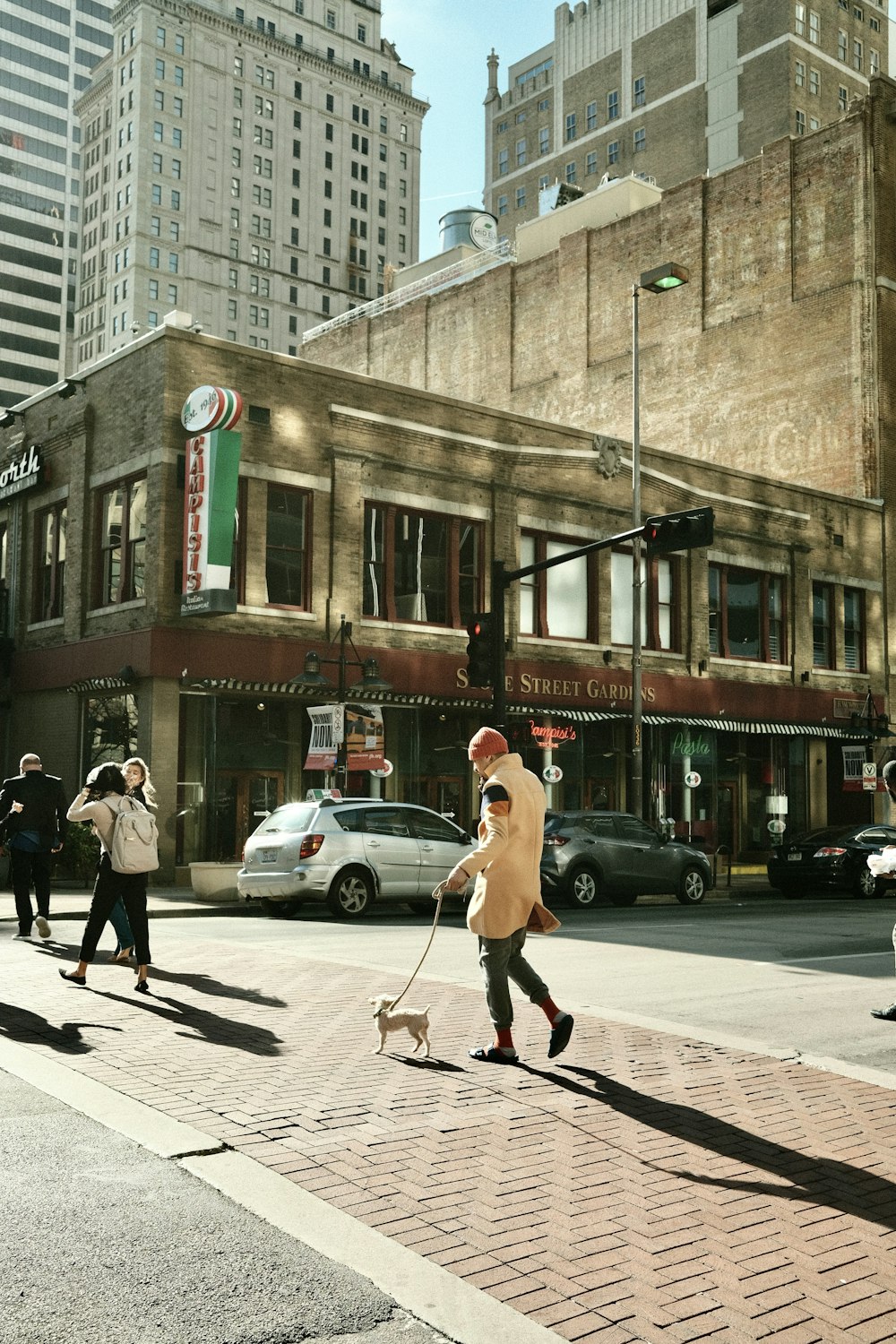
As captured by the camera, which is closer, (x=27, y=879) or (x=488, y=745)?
(x=488, y=745)

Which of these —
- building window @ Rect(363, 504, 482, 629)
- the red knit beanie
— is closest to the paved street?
the red knit beanie

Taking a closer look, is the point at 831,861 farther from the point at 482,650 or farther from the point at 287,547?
the point at 287,547

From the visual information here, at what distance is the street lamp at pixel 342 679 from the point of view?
73.7 feet

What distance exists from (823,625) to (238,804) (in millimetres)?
19570

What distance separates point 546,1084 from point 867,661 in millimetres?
32640

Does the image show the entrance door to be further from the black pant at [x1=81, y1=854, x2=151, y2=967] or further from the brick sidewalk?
the brick sidewalk

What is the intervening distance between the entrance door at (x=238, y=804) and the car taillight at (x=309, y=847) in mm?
6910

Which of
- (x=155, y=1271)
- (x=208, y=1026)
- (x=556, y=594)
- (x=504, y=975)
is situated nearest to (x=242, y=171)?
(x=556, y=594)

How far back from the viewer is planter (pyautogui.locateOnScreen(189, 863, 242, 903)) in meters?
19.4

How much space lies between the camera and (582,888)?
20.7 meters

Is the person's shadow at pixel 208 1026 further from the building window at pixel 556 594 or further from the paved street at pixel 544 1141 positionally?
the building window at pixel 556 594

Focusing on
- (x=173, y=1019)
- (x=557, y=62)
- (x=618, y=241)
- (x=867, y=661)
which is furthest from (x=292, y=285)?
(x=173, y=1019)

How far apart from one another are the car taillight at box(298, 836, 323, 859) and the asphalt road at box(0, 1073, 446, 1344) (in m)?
11.7

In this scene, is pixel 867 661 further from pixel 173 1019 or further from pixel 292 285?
pixel 292 285
